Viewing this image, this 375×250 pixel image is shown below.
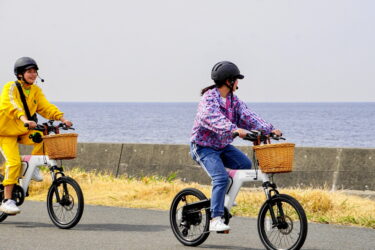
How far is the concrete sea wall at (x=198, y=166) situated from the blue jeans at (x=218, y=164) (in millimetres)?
5126

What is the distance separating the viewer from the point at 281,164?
6.68 m

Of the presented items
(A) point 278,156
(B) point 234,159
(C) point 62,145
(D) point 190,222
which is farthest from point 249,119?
(C) point 62,145

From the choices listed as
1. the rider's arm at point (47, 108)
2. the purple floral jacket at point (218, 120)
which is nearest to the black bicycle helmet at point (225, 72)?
the purple floral jacket at point (218, 120)

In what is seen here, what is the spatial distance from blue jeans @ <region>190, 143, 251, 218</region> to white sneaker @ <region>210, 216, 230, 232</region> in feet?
0.15

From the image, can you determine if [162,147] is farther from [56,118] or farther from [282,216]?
[282,216]

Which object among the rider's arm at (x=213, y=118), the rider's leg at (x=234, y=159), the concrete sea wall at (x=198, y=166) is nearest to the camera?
the rider's arm at (x=213, y=118)

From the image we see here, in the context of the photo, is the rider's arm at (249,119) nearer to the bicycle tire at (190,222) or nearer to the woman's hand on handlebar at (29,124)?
the bicycle tire at (190,222)

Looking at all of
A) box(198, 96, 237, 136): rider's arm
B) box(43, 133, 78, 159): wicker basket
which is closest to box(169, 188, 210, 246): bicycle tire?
box(198, 96, 237, 136): rider's arm

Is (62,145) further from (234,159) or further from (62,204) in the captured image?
(234,159)

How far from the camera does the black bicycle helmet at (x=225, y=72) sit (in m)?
7.32

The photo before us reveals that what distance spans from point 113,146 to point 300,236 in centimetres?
824

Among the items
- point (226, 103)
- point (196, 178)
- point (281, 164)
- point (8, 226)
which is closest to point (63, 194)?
point (8, 226)

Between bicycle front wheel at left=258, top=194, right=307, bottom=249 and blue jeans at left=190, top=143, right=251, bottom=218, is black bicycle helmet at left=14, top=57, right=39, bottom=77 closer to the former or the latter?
blue jeans at left=190, top=143, right=251, bottom=218

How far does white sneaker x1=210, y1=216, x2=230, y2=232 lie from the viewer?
7.29m
